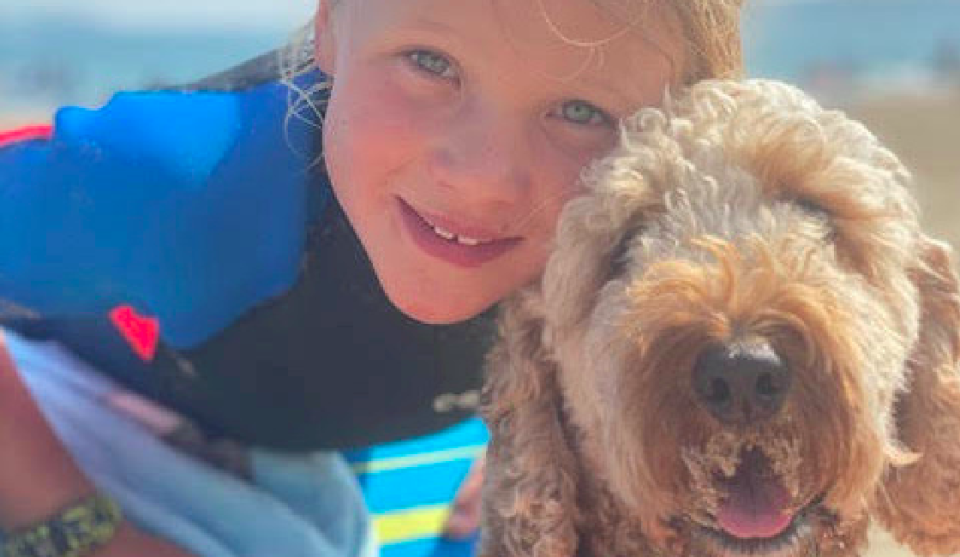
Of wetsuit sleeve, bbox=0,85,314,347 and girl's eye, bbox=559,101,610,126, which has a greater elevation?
girl's eye, bbox=559,101,610,126

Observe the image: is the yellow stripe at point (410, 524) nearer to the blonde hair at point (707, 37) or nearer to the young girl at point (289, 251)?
the young girl at point (289, 251)

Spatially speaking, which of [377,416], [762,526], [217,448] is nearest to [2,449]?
[217,448]

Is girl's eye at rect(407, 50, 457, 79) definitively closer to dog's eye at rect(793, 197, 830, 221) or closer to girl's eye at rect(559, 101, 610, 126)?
girl's eye at rect(559, 101, 610, 126)

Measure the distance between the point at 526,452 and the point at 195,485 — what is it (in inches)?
37.6

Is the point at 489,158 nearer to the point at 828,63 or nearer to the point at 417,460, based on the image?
the point at 417,460

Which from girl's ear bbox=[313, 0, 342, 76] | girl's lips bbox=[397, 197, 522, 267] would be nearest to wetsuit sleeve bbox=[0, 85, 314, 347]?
girl's ear bbox=[313, 0, 342, 76]

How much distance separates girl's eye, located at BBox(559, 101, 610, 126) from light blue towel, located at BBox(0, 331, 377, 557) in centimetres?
109

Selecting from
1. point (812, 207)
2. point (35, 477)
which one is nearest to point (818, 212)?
point (812, 207)

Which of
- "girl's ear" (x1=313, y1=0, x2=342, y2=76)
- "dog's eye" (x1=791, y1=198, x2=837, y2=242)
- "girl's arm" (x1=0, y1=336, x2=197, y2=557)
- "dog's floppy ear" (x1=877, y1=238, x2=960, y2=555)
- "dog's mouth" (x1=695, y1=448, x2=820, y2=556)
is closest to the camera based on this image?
"dog's mouth" (x1=695, y1=448, x2=820, y2=556)

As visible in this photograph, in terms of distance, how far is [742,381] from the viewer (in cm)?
195

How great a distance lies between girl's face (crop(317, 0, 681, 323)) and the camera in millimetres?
2414

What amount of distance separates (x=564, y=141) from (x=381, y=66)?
1.06ft

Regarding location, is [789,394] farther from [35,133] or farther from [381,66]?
[35,133]

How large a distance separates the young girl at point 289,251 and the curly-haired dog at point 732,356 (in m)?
0.13
